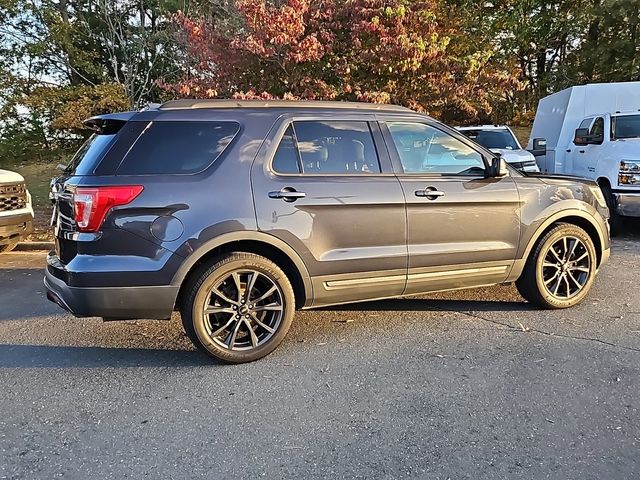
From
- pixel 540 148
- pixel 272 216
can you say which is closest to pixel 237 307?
pixel 272 216

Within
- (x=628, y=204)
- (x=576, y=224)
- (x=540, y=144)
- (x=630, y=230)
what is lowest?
(x=630, y=230)

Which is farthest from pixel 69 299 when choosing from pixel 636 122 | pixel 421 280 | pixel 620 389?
pixel 636 122

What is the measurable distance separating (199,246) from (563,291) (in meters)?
3.46

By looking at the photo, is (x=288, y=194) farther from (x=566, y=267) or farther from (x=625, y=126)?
(x=625, y=126)

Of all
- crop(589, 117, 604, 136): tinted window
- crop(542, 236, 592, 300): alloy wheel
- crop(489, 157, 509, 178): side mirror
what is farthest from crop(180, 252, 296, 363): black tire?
crop(589, 117, 604, 136): tinted window

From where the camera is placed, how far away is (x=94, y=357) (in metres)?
4.25

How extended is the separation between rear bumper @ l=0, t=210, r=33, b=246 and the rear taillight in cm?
396

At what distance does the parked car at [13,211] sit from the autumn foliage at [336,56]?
429 centimetres

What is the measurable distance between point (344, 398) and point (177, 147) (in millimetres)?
2091

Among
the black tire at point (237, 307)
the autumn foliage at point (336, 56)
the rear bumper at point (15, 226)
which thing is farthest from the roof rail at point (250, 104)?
the autumn foliage at point (336, 56)

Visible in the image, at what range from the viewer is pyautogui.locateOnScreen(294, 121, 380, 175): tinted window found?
421 centimetres

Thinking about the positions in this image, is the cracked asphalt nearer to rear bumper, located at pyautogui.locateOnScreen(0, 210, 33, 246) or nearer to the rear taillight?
the rear taillight

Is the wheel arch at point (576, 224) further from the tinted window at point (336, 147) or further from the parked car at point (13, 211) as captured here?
the parked car at point (13, 211)

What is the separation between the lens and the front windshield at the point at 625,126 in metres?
9.31
